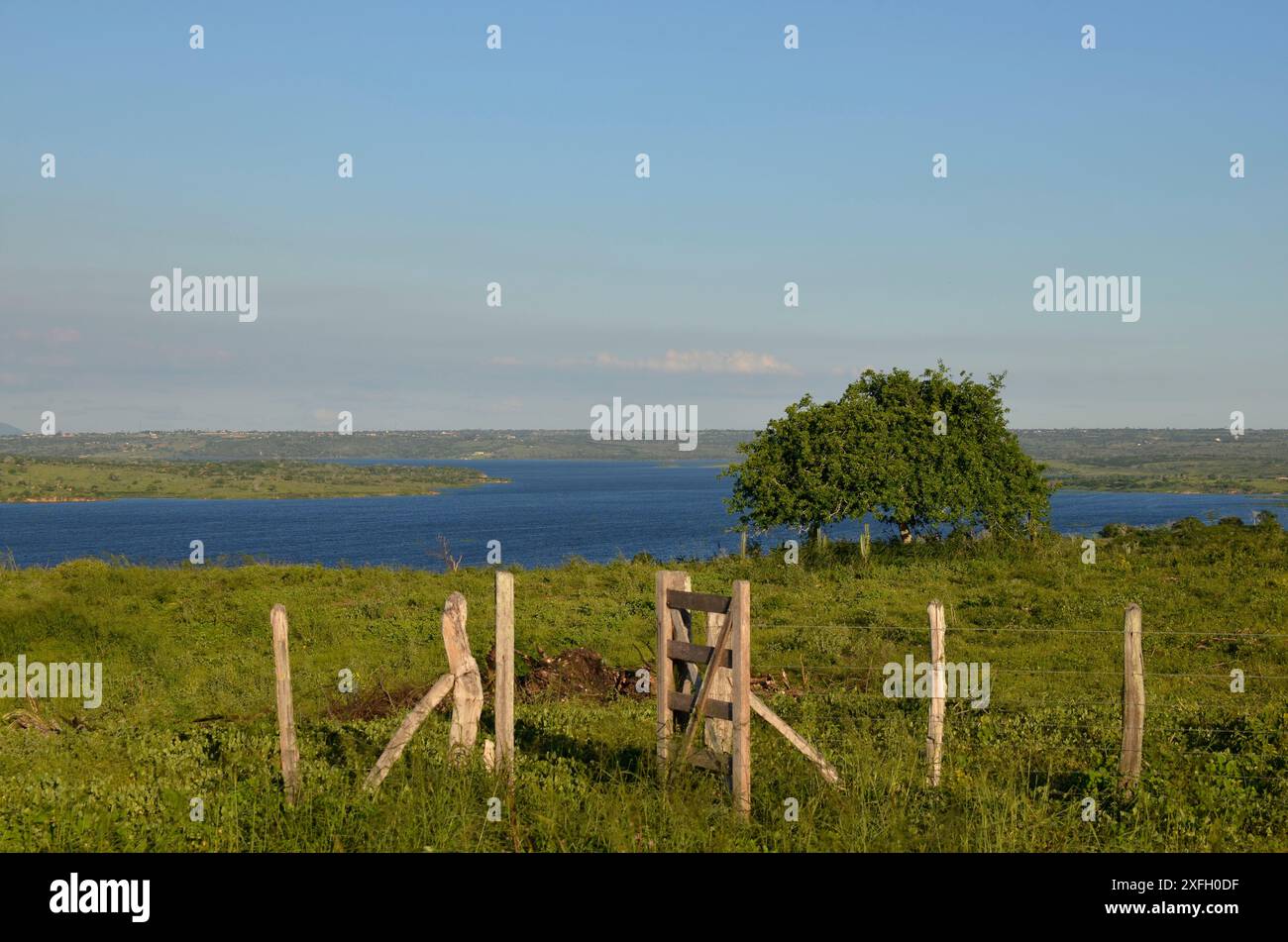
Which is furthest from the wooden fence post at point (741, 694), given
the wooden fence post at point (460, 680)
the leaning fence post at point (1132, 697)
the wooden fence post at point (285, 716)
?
the leaning fence post at point (1132, 697)

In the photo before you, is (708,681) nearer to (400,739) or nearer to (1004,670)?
(400,739)

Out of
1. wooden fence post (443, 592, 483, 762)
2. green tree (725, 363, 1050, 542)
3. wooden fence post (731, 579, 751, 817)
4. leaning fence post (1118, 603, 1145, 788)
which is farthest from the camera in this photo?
green tree (725, 363, 1050, 542)

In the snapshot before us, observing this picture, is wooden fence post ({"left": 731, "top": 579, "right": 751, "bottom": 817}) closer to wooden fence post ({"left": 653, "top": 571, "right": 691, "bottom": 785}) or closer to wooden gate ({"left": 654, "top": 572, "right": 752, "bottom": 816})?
wooden gate ({"left": 654, "top": 572, "right": 752, "bottom": 816})

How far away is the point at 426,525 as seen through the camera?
116750 mm

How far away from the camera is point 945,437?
3659cm

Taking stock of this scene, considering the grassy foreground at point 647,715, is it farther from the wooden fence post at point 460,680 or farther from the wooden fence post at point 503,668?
the wooden fence post at point 503,668

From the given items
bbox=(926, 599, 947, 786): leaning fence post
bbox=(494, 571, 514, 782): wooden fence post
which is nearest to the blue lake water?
bbox=(926, 599, 947, 786): leaning fence post

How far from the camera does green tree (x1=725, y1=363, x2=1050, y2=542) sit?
115 ft

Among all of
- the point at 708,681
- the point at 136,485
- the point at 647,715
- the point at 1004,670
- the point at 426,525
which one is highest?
the point at 708,681

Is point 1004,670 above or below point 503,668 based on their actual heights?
below

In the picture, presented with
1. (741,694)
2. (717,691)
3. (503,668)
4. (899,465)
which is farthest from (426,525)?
(741,694)

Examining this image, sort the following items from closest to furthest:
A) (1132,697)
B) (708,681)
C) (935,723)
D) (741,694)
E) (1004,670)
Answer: (741,694)
(708,681)
(1132,697)
(935,723)
(1004,670)

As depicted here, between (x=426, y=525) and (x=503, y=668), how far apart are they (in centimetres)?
10893

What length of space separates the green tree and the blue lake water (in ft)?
38.0
